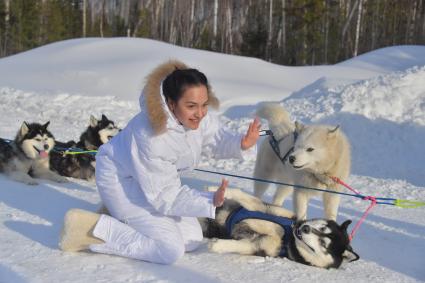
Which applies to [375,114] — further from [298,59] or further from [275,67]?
[298,59]

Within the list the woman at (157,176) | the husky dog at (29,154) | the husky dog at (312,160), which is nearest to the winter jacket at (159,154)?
the woman at (157,176)

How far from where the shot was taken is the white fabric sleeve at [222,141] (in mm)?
2646

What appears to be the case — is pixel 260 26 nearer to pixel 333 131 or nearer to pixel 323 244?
pixel 333 131

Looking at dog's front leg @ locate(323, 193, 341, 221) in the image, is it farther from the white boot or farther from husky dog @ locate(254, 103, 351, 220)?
the white boot

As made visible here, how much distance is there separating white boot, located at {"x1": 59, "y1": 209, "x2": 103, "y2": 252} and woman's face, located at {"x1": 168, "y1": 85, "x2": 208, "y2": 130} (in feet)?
2.27

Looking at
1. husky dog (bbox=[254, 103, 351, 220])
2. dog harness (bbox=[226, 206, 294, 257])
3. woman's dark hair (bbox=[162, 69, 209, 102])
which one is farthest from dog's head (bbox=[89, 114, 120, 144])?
woman's dark hair (bbox=[162, 69, 209, 102])

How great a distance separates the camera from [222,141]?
A: 8.82 feet

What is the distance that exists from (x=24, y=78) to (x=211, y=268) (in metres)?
10.5

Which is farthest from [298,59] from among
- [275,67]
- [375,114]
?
[375,114]

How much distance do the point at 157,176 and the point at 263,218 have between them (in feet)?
2.29

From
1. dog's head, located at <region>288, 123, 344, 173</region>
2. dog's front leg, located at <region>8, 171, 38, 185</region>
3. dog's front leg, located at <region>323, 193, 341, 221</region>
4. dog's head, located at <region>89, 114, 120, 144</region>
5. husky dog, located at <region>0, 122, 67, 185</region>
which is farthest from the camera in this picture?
dog's head, located at <region>89, 114, 120, 144</region>

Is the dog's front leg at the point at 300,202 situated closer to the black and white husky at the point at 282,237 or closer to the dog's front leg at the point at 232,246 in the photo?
the black and white husky at the point at 282,237

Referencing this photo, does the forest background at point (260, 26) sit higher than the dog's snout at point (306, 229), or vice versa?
the forest background at point (260, 26)

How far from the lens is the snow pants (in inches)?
95.0
